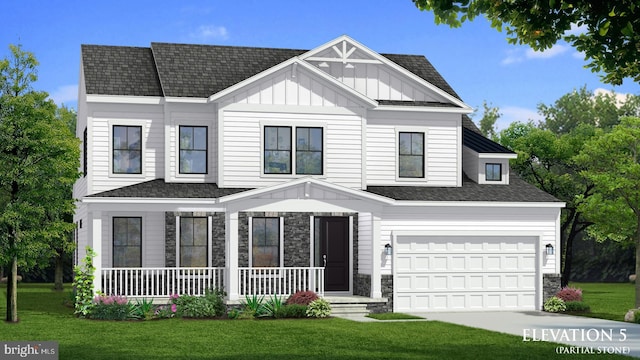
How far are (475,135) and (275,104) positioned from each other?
834 centimetres

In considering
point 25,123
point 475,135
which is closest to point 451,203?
point 475,135

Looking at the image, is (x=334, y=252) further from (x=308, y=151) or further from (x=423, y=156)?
(x=423, y=156)

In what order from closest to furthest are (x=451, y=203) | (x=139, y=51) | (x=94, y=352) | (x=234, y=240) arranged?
(x=94, y=352) < (x=234, y=240) < (x=451, y=203) < (x=139, y=51)

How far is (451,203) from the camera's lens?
2939 centimetres

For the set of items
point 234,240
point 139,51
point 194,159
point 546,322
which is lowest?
point 546,322

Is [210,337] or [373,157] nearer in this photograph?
[210,337]

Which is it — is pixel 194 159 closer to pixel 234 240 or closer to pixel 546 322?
pixel 234 240

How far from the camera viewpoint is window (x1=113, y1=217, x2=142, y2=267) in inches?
1155

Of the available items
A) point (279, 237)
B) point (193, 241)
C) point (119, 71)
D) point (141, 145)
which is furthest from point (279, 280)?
point (119, 71)

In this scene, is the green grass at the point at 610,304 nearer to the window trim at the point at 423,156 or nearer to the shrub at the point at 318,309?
the window trim at the point at 423,156

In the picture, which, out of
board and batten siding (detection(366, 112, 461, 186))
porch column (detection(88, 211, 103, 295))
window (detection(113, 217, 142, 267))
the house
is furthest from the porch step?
porch column (detection(88, 211, 103, 295))

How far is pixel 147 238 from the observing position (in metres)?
29.5

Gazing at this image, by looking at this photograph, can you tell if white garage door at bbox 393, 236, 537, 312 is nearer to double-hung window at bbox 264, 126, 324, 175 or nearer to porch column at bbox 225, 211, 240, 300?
double-hung window at bbox 264, 126, 324, 175

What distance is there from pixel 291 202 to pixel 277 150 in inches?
98.7
